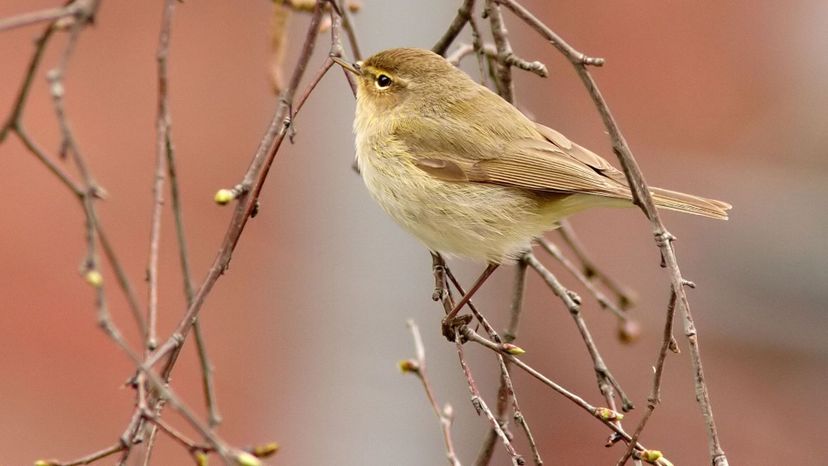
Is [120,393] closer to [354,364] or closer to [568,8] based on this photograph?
[354,364]

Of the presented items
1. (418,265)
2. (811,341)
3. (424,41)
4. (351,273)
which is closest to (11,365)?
(351,273)

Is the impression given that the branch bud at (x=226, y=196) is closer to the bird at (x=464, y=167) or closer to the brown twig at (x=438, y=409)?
the brown twig at (x=438, y=409)

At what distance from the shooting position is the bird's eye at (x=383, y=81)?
2.81 m

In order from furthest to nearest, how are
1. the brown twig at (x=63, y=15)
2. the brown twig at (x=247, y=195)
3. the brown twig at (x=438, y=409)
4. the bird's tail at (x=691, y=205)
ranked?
the bird's tail at (x=691, y=205), the brown twig at (x=438, y=409), the brown twig at (x=247, y=195), the brown twig at (x=63, y=15)

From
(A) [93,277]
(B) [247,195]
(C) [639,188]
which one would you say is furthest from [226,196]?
(C) [639,188]

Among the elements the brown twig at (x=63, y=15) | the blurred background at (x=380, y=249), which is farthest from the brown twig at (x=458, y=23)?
the blurred background at (x=380, y=249)

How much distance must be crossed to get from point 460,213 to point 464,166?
142 mm

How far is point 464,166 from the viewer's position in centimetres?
267

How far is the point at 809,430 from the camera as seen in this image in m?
5.05

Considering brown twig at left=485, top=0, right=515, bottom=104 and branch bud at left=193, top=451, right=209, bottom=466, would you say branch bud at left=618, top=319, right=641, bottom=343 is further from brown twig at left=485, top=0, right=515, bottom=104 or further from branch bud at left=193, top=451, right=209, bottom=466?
branch bud at left=193, top=451, right=209, bottom=466

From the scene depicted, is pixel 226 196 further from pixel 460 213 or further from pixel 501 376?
pixel 460 213

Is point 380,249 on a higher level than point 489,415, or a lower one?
higher

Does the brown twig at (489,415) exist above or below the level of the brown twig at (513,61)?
below

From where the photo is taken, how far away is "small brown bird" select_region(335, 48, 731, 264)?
102 inches
